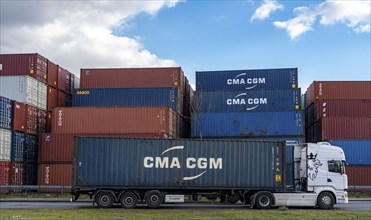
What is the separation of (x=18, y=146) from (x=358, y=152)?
26428 millimetres

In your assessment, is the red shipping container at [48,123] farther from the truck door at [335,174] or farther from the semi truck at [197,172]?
the truck door at [335,174]

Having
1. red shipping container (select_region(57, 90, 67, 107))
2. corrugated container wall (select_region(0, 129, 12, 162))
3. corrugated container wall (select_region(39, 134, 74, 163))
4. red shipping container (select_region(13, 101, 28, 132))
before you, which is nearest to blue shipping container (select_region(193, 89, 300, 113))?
corrugated container wall (select_region(39, 134, 74, 163))

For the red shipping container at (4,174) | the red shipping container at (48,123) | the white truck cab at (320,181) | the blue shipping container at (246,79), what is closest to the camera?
the white truck cab at (320,181)

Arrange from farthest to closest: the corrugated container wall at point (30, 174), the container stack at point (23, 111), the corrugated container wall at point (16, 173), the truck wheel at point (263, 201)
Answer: the corrugated container wall at point (30, 174) → the corrugated container wall at point (16, 173) → the container stack at point (23, 111) → the truck wheel at point (263, 201)

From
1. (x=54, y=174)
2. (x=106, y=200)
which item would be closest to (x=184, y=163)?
(x=106, y=200)

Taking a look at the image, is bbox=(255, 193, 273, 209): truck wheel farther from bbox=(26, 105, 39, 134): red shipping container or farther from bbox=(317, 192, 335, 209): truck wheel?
bbox=(26, 105, 39, 134): red shipping container

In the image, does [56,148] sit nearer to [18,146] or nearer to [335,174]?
[18,146]

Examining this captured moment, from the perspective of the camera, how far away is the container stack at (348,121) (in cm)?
3841

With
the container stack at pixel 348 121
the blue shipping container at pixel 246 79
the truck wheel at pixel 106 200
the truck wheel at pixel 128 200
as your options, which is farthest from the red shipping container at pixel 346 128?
the truck wheel at pixel 106 200

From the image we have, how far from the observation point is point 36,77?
38.6 metres

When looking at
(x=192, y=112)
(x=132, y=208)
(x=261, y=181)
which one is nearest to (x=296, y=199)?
(x=261, y=181)

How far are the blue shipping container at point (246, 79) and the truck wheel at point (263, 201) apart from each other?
19.1m

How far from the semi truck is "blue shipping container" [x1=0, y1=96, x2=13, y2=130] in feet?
41.8

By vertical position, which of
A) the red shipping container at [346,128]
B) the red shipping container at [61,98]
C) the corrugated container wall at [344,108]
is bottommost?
the red shipping container at [346,128]
